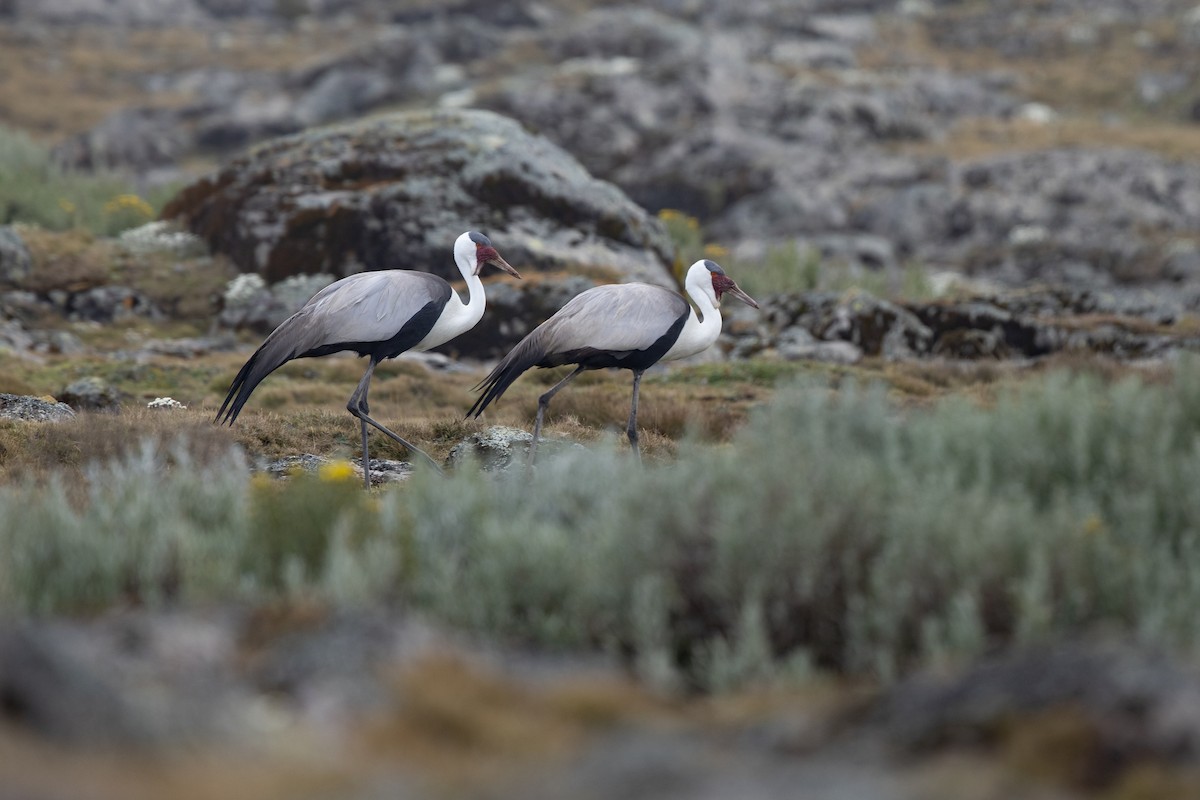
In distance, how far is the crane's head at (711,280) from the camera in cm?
961

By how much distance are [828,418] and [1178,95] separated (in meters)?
43.1

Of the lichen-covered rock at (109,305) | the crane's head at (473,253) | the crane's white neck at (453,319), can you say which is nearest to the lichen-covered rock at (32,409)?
the crane's white neck at (453,319)

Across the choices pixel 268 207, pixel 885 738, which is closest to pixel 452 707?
pixel 885 738

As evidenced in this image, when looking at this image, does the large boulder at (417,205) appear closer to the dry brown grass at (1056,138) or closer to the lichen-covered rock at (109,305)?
the lichen-covered rock at (109,305)

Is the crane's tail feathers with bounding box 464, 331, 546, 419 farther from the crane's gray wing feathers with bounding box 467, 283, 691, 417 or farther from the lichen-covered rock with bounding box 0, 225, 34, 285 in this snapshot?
the lichen-covered rock with bounding box 0, 225, 34, 285

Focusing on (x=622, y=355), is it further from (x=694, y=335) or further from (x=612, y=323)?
(x=694, y=335)

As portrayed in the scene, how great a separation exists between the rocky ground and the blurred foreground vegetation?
0.39 metres

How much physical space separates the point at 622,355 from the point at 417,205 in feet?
30.1

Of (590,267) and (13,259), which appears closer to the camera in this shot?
(13,259)

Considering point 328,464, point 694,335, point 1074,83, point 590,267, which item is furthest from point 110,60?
point 694,335

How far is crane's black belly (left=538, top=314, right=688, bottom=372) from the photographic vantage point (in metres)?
8.50

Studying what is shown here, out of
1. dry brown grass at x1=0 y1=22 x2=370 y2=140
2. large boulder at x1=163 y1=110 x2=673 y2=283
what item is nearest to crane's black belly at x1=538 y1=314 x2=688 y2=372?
large boulder at x1=163 y1=110 x2=673 y2=283

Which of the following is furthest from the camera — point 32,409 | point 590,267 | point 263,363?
point 590,267

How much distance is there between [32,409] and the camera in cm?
962
